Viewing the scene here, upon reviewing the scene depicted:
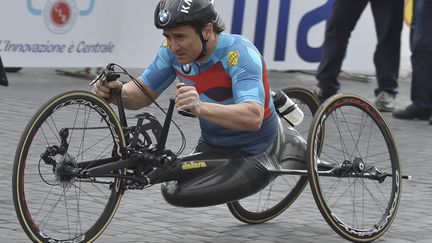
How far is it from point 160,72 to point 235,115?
59cm

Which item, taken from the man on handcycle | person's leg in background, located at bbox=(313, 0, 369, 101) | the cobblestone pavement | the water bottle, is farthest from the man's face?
person's leg in background, located at bbox=(313, 0, 369, 101)

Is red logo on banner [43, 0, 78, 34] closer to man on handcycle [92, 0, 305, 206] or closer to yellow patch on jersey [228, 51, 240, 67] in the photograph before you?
man on handcycle [92, 0, 305, 206]

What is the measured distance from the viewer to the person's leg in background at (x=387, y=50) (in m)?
11.2

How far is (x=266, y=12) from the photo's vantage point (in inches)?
492

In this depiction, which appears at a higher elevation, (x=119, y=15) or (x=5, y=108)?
(x=119, y=15)

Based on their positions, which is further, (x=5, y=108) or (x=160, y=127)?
(x=5, y=108)

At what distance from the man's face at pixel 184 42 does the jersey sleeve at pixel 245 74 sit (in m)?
0.17

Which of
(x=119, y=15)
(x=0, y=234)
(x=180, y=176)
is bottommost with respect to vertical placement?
(x=0, y=234)

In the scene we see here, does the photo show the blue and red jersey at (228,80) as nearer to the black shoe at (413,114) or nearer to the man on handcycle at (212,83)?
the man on handcycle at (212,83)

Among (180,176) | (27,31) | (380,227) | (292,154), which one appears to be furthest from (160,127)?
(27,31)

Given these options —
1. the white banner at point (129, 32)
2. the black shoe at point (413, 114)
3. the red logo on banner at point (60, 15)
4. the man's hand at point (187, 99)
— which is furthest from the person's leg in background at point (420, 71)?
the man's hand at point (187, 99)

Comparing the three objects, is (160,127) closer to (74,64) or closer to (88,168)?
(88,168)

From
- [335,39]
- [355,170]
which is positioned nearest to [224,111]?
[355,170]

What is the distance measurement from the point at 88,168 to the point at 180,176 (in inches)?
20.2
